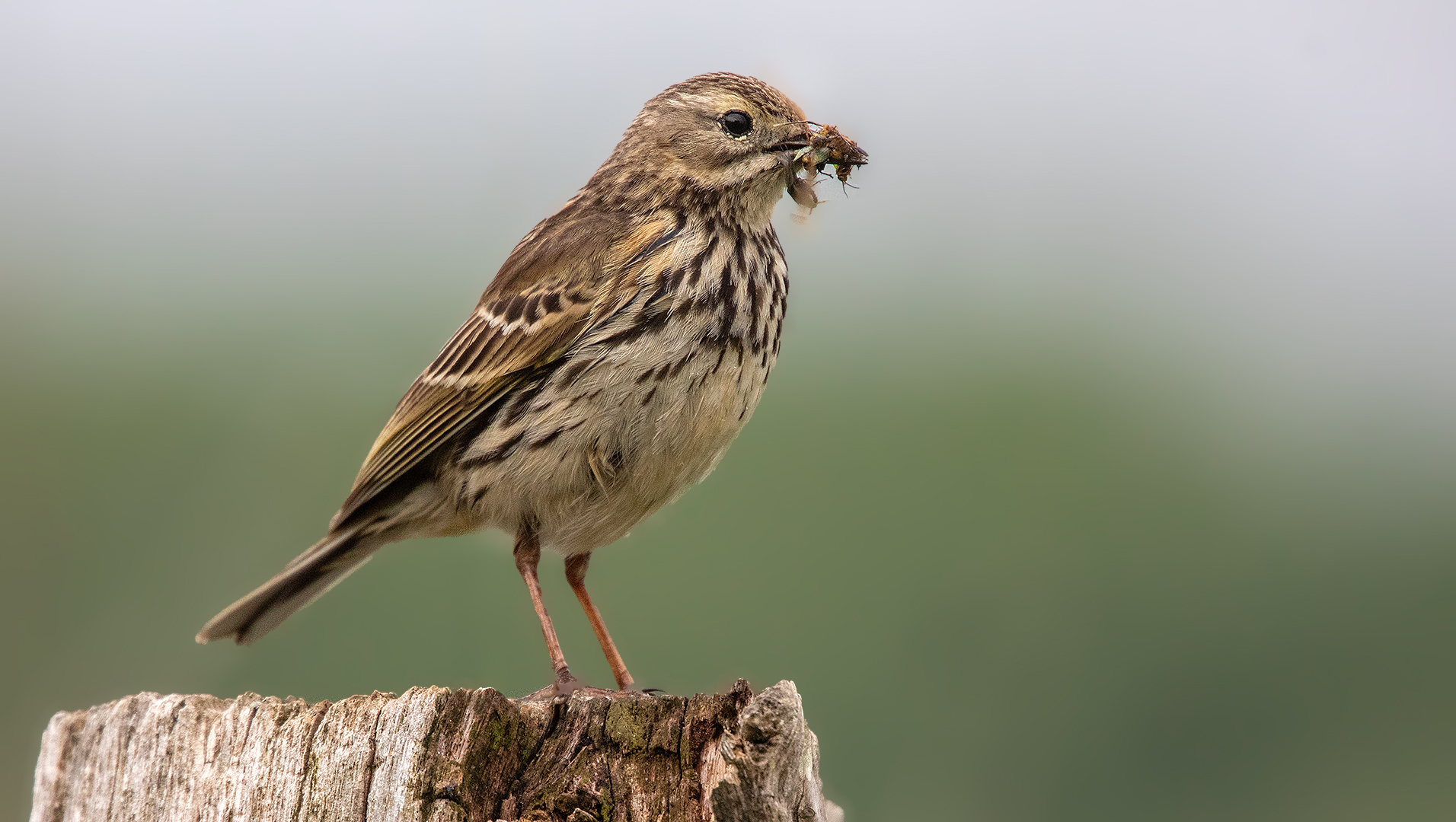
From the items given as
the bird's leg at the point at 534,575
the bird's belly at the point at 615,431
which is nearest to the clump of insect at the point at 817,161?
the bird's belly at the point at 615,431

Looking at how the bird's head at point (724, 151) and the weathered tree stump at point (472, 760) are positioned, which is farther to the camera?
the bird's head at point (724, 151)

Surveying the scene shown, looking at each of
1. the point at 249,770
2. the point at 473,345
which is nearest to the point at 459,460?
the point at 473,345

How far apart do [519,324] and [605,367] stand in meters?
0.58

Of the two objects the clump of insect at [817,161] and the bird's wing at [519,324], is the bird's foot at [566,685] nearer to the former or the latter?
the bird's wing at [519,324]

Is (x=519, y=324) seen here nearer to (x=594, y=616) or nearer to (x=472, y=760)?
(x=594, y=616)

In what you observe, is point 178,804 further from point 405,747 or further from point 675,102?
point 675,102

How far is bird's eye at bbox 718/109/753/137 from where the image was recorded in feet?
17.1

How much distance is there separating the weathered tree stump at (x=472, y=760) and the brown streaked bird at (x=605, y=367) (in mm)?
1389

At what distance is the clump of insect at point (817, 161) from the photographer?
5.18m

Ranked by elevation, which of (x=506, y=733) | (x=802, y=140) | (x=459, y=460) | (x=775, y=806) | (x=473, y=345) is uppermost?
(x=802, y=140)

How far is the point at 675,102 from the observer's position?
5.46m

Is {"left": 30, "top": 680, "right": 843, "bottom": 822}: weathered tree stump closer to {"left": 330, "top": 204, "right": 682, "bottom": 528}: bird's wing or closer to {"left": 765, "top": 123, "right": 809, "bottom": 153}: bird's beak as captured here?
{"left": 330, "top": 204, "right": 682, "bottom": 528}: bird's wing

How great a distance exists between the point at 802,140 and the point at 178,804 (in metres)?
3.56

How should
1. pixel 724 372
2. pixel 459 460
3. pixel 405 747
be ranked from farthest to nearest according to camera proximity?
pixel 459 460, pixel 724 372, pixel 405 747
